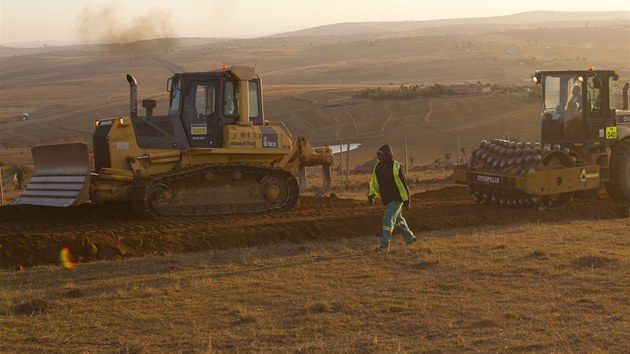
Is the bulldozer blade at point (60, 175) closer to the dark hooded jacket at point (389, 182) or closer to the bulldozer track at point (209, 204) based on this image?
the bulldozer track at point (209, 204)

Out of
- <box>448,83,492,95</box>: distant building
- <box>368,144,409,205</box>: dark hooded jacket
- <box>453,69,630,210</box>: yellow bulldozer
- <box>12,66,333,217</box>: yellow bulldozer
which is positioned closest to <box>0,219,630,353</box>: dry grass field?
<box>368,144,409,205</box>: dark hooded jacket

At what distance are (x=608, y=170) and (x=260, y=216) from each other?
24.8 ft

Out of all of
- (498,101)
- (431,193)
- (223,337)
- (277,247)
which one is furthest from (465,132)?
(223,337)

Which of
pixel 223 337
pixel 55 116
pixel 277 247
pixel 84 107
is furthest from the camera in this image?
pixel 84 107

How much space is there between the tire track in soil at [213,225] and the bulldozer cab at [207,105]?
171cm

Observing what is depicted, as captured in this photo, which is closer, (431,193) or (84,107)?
(431,193)

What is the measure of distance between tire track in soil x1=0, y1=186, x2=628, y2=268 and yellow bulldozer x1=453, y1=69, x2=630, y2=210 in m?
0.36

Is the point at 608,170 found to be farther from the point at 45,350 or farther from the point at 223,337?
the point at 45,350

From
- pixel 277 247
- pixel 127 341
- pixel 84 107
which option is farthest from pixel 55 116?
pixel 127 341

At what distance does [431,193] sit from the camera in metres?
23.7

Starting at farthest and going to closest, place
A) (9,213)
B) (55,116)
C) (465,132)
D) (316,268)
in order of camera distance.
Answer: (55,116)
(465,132)
(9,213)
(316,268)

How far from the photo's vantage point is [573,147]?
806 inches

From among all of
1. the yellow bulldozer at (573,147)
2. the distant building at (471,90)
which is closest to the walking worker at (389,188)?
the yellow bulldozer at (573,147)

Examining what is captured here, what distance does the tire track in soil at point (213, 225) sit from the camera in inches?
607
